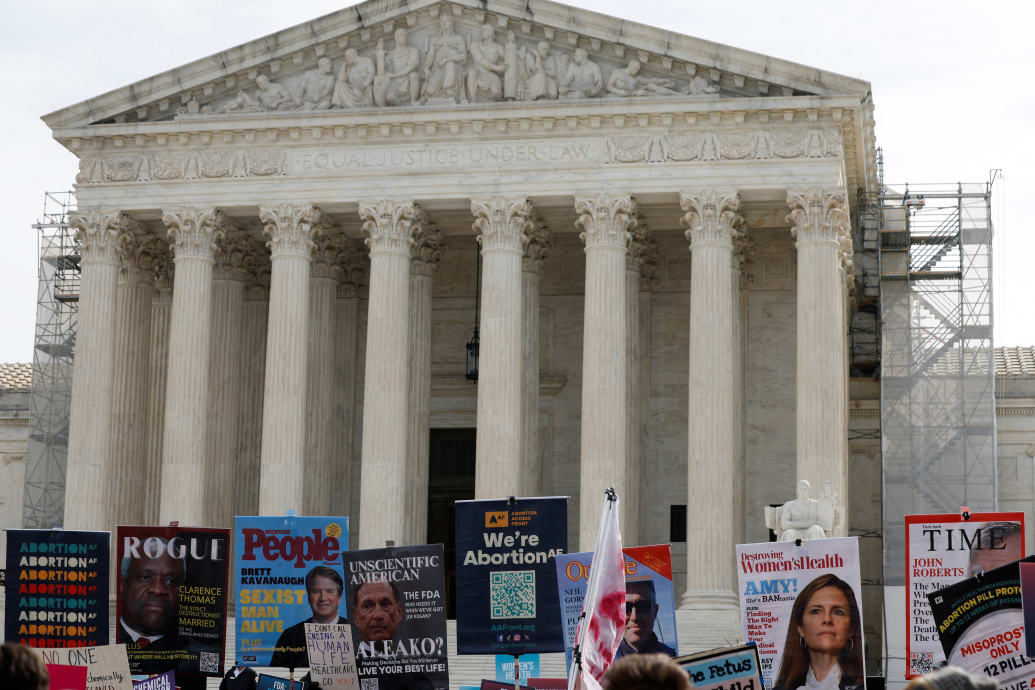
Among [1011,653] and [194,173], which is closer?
[1011,653]

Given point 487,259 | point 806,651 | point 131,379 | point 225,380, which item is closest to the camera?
point 806,651

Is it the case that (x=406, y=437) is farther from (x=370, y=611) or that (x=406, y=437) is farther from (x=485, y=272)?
(x=370, y=611)

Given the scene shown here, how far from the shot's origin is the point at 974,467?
47.5 metres

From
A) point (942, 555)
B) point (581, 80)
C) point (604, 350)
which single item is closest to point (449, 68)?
point (581, 80)

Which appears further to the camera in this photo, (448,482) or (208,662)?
(448,482)

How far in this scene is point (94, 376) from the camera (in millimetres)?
43344

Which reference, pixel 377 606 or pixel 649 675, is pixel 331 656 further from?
pixel 649 675

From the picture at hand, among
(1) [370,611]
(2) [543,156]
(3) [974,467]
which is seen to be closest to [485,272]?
(2) [543,156]

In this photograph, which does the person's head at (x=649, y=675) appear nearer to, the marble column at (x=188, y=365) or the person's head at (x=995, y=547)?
the person's head at (x=995, y=547)

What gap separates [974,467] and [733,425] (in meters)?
10.3

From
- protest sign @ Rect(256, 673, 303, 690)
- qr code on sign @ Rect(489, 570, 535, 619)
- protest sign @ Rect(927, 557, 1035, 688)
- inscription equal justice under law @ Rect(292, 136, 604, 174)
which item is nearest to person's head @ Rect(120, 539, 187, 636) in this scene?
protest sign @ Rect(256, 673, 303, 690)

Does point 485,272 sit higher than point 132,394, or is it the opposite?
point 485,272

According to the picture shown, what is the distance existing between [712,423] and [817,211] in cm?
591

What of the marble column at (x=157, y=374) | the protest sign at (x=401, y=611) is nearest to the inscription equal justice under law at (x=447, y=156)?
the marble column at (x=157, y=374)
